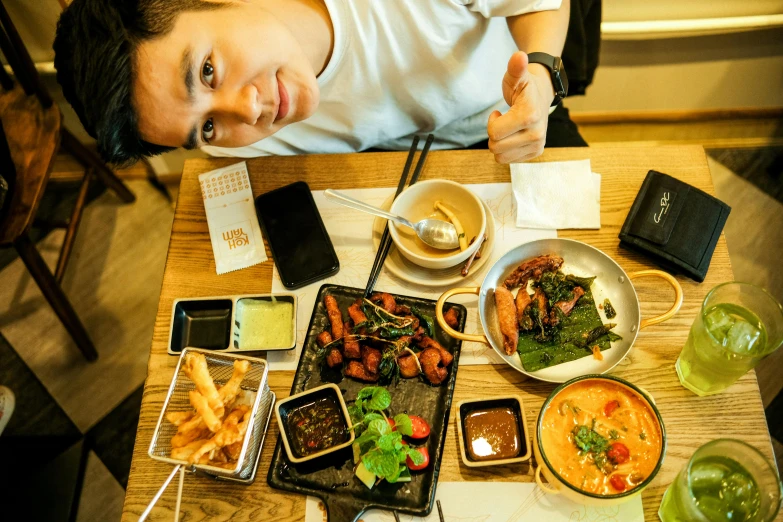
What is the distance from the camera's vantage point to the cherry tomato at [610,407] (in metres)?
1.29

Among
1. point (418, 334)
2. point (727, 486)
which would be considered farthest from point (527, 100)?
point (727, 486)

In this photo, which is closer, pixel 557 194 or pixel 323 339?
pixel 323 339

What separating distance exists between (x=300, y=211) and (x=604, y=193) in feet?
3.01

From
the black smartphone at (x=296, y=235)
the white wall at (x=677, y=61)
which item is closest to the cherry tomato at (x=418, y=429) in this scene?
the black smartphone at (x=296, y=235)

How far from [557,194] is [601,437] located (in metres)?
0.71

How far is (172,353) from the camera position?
4.93 feet

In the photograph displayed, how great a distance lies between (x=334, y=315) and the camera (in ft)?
4.99

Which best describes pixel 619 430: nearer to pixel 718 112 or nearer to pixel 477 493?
pixel 477 493

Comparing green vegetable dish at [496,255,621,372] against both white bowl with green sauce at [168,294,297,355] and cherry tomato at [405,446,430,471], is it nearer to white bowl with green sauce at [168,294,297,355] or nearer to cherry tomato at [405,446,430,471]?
cherry tomato at [405,446,430,471]

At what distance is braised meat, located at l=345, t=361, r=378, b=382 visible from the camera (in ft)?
4.75

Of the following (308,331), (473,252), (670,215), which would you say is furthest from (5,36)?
(670,215)

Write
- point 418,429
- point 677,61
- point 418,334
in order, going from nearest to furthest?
point 418,429 < point 418,334 < point 677,61

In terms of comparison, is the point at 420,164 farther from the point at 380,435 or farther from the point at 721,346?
the point at 721,346

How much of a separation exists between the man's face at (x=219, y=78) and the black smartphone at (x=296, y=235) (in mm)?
318
